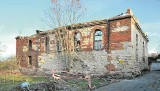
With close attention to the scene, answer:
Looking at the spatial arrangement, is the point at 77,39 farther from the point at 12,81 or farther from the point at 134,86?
the point at 134,86

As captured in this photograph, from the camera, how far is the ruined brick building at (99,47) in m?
18.3

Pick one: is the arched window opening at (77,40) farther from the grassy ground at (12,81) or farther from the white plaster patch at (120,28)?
the grassy ground at (12,81)

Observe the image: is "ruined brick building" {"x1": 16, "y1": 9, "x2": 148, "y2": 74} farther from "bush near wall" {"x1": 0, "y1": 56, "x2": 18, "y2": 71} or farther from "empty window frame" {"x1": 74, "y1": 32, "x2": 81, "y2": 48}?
"bush near wall" {"x1": 0, "y1": 56, "x2": 18, "y2": 71}

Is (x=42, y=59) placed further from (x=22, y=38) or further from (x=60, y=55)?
(x=22, y=38)

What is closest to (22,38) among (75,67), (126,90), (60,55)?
(60,55)

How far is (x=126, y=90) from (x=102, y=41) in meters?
9.11

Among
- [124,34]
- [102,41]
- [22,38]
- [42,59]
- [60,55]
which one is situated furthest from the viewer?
[22,38]

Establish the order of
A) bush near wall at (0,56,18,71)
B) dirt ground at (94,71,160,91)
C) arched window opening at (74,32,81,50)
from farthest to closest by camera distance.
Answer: bush near wall at (0,56,18,71) < arched window opening at (74,32,81,50) < dirt ground at (94,71,160,91)

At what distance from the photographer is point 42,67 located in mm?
24625

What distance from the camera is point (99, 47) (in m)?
20.0

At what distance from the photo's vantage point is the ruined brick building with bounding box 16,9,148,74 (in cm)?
1831

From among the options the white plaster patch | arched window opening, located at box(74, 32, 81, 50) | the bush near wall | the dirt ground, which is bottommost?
the dirt ground

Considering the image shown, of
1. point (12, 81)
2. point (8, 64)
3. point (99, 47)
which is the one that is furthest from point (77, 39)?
point (12, 81)

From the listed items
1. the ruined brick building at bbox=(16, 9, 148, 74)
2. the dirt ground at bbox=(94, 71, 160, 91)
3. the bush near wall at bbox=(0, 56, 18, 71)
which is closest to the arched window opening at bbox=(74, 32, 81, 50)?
the ruined brick building at bbox=(16, 9, 148, 74)
